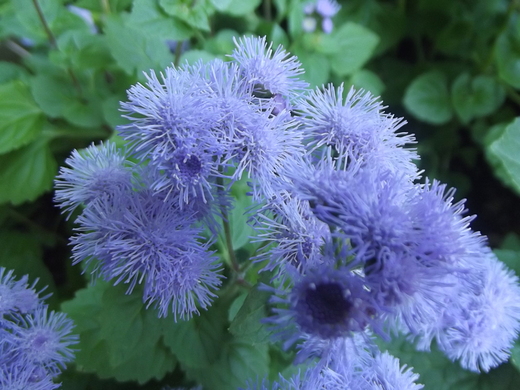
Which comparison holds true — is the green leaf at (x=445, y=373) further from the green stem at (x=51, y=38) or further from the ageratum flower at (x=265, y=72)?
the green stem at (x=51, y=38)

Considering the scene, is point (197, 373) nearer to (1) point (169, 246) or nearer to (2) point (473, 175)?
(1) point (169, 246)

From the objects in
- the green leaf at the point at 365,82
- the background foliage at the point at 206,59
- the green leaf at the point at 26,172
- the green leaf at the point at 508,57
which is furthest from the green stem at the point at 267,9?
the green leaf at the point at 26,172

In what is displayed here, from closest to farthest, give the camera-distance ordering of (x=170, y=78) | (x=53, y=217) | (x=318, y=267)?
(x=318, y=267) → (x=170, y=78) → (x=53, y=217)

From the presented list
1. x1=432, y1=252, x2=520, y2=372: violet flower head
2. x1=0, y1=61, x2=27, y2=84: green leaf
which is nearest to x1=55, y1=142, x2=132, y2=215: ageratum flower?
x1=432, y1=252, x2=520, y2=372: violet flower head

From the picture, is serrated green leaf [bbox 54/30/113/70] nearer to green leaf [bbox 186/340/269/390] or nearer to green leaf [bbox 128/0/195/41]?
green leaf [bbox 128/0/195/41]

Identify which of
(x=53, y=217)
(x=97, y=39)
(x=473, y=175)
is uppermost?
(x=97, y=39)

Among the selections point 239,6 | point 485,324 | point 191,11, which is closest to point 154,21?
point 191,11

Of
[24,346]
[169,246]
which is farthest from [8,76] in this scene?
[169,246]
